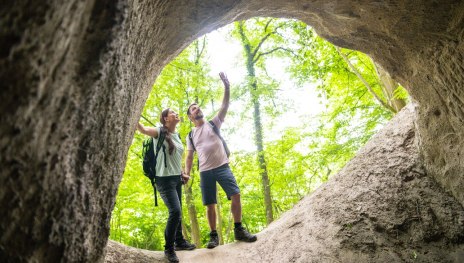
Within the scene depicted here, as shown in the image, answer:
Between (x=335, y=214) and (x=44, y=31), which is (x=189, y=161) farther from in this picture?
(x=44, y=31)

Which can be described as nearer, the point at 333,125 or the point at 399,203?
the point at 399,203

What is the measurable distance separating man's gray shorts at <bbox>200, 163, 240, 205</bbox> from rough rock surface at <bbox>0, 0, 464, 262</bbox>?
106 inches

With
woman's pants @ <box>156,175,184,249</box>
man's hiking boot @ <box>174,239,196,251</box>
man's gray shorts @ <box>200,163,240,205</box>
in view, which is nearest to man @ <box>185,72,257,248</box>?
man's gray shorts @ <box>200,163,240,205</box>

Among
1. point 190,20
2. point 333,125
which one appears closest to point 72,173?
point 190,20

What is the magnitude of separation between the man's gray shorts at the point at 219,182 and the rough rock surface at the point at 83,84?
106 inches

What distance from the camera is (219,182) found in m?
6.02

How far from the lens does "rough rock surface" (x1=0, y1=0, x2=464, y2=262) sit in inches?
59.1

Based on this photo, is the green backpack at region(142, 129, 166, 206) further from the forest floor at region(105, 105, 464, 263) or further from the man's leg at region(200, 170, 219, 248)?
the forest floor at region(105, 105, 464, 263)

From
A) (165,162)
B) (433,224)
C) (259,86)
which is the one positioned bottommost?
(433,224)

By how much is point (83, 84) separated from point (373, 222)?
16.2ft

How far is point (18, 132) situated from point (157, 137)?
12.7 ft

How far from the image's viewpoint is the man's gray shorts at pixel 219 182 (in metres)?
6.03

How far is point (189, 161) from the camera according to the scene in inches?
253

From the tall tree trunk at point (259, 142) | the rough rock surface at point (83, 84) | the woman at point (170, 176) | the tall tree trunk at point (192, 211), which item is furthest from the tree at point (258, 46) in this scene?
the rough rock surface at point (83, 84)
